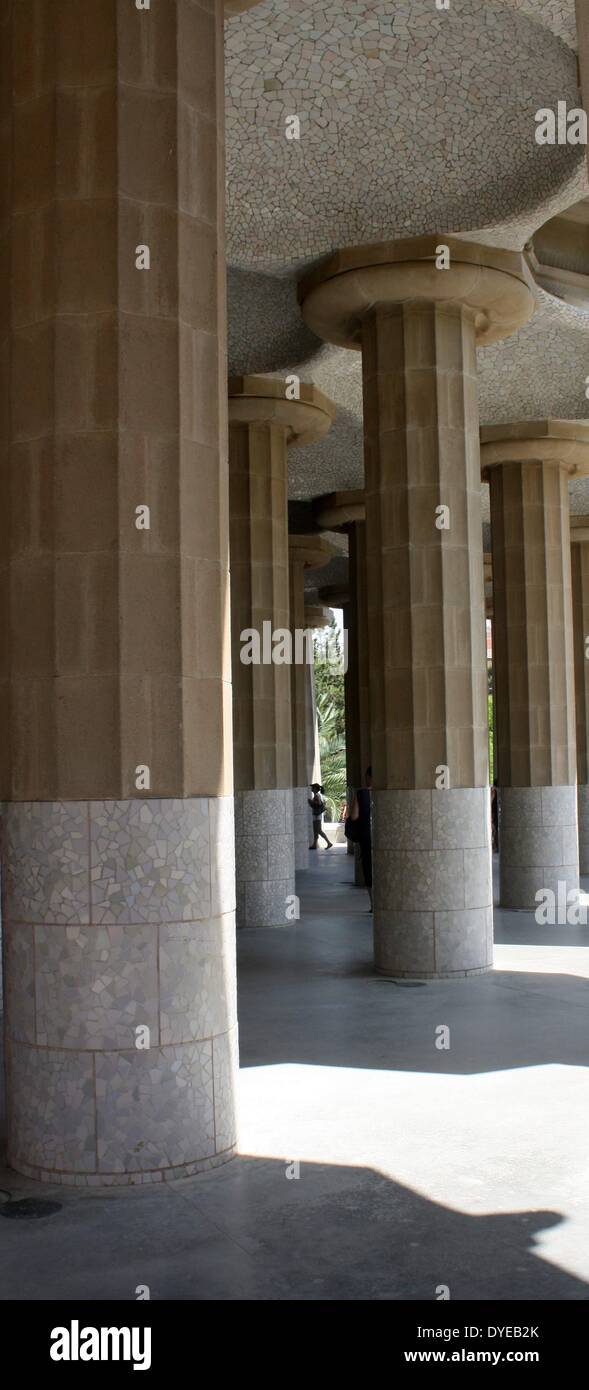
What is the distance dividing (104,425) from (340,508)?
69.5 ft

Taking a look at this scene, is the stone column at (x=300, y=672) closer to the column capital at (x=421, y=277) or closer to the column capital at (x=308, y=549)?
the column capital at (x=308, y=549)

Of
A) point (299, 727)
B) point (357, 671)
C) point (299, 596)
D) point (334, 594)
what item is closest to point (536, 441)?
point (357, 671)

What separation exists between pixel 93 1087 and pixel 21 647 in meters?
2.39

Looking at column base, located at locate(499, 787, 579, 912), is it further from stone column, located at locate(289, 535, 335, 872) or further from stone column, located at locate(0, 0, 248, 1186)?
stone column, located at locate(0, 0, 248, 1186)

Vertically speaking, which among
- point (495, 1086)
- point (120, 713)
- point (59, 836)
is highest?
point (120, 713)

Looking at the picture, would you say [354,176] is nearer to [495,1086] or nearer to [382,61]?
[382,61]

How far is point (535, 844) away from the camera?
20.6 meters

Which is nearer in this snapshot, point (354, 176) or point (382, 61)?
point (382, 61)

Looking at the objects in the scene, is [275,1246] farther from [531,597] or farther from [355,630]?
[355,630]

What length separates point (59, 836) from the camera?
6.79 m

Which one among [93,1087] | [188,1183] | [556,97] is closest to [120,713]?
[93,1087]

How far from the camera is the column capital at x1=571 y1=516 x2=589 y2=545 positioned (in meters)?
29.3

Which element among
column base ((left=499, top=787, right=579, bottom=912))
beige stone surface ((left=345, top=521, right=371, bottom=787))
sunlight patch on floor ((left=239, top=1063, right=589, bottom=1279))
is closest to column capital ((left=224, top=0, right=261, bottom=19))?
sunlight patch on floor ((left=239, top=1063, right=589, bottom=1279))

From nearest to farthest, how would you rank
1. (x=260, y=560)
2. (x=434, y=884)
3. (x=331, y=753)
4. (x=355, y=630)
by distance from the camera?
(x=434, y=884) < (x=260, y=560) < (x=355, y=630) < (x=331, y=753)
